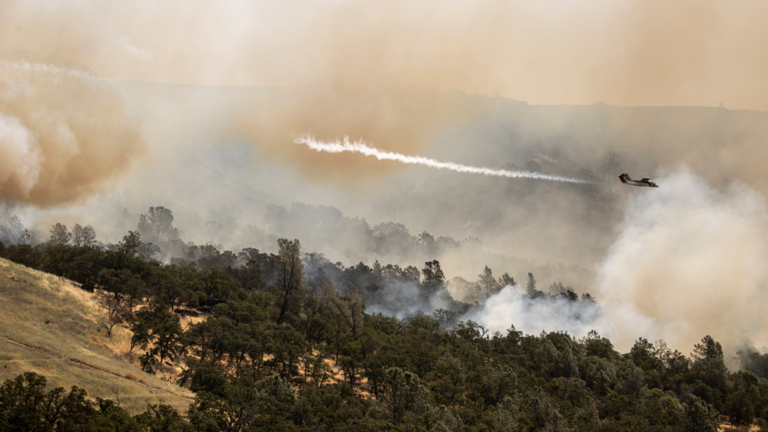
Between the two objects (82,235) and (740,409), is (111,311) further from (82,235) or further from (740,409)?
(82,235)

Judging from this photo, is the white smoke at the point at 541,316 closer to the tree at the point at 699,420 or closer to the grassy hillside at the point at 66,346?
the tree at the point at 699,420

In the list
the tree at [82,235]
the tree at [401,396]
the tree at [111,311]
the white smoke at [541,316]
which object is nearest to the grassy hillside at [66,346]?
the tree at [111,311]

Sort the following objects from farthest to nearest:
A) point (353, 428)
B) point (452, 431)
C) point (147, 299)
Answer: point (147, 299)
point (452, 431)
point (353, 428)

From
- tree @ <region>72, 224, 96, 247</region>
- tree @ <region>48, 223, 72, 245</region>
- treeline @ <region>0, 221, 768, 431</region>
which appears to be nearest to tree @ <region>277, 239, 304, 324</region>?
treeline @ <region>0, 221, 768, 431</region>

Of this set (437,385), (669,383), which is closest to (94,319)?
(437,385)

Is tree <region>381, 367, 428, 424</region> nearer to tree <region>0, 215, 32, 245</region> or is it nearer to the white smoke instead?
the white smoke

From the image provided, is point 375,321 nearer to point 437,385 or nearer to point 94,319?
point 437,385

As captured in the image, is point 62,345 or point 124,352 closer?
point 62,345

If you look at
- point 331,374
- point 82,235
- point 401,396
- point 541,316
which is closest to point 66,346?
point 331,374

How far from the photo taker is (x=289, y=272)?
308ft

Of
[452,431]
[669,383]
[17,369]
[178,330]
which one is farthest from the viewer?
[669,383]

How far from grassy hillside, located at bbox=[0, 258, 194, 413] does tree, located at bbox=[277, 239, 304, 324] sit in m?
29.4

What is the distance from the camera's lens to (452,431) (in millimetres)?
57438

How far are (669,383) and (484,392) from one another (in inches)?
2209
